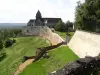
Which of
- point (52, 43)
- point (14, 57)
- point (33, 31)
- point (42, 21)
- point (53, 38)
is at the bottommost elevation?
point (14, 57)

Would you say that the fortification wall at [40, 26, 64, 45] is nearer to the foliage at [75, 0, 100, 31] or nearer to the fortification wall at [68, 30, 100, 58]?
the foliage at [75, 0, 100, 31]

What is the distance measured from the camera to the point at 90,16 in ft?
126

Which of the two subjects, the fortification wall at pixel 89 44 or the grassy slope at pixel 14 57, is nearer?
the fortification wall at pixel 89 44

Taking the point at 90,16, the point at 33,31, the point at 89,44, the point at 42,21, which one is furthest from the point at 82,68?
the point at 42,21

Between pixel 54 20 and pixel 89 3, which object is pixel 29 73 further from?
pixel 54 20

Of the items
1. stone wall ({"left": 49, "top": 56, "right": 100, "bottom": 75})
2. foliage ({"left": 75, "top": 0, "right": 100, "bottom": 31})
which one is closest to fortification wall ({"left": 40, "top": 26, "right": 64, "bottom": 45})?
foliage ({"left": 75, "top": 0, "right": 100, "bottom": 31})

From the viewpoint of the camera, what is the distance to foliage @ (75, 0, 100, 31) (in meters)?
36.5

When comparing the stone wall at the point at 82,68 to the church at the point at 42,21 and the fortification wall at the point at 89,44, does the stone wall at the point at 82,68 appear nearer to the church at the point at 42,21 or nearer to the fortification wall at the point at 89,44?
the fortification wall at the point at 89,44

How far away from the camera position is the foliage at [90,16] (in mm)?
36531

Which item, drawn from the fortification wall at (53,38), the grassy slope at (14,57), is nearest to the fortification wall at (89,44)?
the grassy slope at (14,57)

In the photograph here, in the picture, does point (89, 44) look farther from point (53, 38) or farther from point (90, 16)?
point (53, 38)

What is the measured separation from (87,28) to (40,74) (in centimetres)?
1745

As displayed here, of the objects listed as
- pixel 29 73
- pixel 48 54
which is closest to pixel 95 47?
pixel 29 73

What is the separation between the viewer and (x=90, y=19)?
3812 cm
